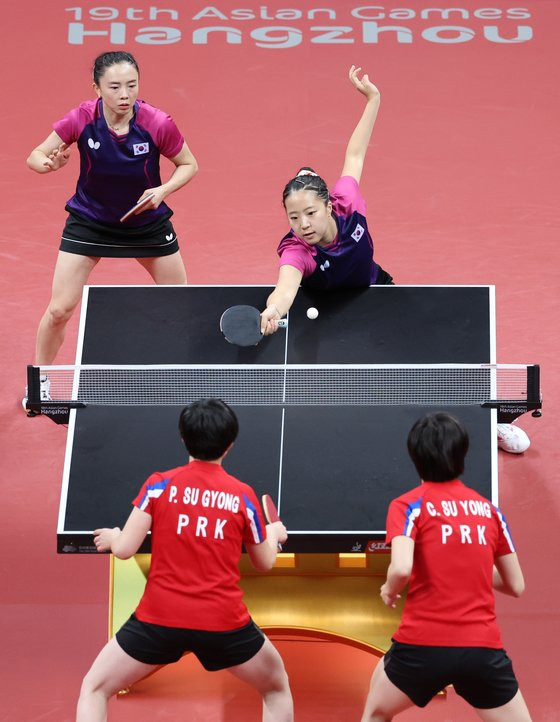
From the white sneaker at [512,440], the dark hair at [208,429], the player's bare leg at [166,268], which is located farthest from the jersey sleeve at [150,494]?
the white sneaker at [512,440]

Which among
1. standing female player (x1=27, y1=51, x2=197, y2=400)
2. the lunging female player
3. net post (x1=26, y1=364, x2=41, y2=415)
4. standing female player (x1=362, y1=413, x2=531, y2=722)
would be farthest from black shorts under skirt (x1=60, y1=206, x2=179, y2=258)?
standing female player (x1=362, y1=413, x2=531, y2=722)

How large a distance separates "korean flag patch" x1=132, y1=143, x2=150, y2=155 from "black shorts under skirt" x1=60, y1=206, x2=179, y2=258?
0.41m

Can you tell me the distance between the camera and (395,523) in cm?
394

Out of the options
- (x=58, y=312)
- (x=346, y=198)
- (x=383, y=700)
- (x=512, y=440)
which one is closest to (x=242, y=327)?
(x=346, y=198)

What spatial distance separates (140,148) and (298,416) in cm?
201

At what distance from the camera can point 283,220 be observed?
29.2ft

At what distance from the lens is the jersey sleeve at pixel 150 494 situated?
13.4ft

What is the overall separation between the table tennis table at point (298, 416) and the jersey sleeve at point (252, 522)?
46 centimetres

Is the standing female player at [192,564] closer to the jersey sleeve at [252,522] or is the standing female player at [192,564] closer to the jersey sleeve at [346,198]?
the jersey sleeve at [252,522]

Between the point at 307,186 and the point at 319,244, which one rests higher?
the point at 307,186

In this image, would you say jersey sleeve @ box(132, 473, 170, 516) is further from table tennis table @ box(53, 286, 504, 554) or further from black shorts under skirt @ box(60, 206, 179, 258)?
black shorts under skirt @ box(60, 206, 179, 258)

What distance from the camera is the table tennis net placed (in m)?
5.11

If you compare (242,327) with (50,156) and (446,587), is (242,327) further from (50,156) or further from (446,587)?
(446,587)

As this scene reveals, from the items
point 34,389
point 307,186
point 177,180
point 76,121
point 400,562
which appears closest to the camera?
point 400,562
